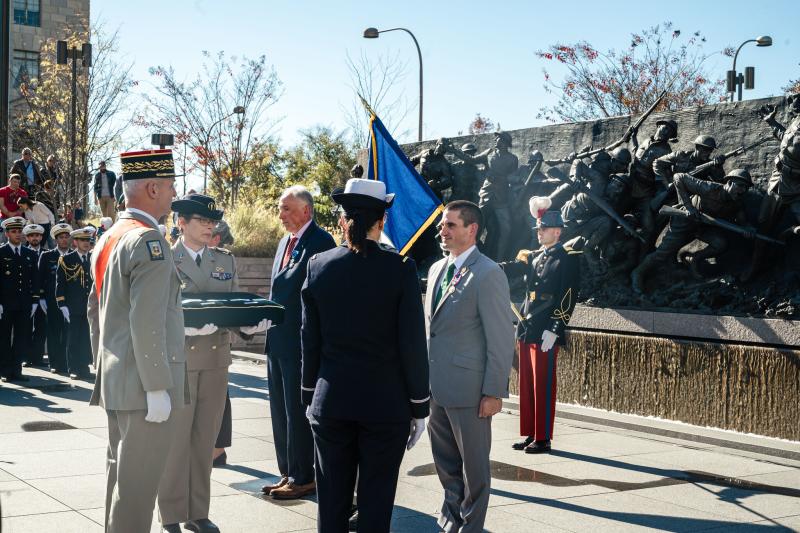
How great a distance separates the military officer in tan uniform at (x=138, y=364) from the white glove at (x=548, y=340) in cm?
451

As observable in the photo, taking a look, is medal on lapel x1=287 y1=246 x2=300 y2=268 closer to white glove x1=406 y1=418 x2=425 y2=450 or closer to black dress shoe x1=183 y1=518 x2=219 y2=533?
black dress shoe x1=183 y1=518 x2=219 y2=533

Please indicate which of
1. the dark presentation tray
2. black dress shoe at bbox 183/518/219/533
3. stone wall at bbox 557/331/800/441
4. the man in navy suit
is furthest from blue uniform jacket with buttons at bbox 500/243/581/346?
black dress shoe at bbox 183/518/219/533

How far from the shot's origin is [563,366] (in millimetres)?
11828

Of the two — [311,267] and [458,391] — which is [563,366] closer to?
[458,391]

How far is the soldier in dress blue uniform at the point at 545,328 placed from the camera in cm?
864

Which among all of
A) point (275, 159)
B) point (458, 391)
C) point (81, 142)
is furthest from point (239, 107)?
point (458, 391)

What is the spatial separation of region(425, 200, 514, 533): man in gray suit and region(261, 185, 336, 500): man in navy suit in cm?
120

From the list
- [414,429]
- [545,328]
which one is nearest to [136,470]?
[414,429]

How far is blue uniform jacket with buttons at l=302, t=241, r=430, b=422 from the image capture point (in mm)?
4398

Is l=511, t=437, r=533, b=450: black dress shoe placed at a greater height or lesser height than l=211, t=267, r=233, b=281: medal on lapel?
lesser

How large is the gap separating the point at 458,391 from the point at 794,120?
18.9 feet

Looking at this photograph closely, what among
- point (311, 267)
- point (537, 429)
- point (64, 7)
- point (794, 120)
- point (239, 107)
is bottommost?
point (537, 429)

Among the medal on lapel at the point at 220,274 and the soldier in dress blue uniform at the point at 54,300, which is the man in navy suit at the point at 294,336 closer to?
the medal on lapel at the point at 220,274

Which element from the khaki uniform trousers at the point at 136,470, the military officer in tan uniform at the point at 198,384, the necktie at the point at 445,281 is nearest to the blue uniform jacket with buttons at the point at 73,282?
the military officer in tan uniform at the point at 198,384
